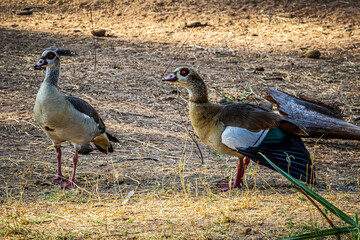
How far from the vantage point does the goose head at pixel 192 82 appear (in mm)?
4637

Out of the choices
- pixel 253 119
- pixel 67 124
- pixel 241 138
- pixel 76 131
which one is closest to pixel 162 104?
pixel 76 131

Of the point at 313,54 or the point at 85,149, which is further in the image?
the point at 313,54

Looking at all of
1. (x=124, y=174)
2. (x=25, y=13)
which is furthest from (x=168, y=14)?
(x=124, y=174)

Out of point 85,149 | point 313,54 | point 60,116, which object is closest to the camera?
point 60,116

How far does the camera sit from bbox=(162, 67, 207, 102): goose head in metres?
4.64

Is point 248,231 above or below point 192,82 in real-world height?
below

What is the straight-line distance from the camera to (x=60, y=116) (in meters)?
4.48

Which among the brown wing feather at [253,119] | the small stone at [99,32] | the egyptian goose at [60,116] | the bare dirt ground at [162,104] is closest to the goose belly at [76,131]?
the egyptian goose at [60,116]

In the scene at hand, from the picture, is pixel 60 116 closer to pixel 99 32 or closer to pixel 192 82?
pixel 192 82

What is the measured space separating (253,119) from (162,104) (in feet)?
11.6

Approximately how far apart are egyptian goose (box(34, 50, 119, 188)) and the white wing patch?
1659 mm

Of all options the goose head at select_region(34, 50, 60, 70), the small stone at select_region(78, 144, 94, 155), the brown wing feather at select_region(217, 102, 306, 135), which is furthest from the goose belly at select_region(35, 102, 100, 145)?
the brown wing feather at select_region(217, 102, 306, 135)

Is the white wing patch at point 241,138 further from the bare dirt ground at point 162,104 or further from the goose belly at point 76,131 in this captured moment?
the goose belly at point 76,131

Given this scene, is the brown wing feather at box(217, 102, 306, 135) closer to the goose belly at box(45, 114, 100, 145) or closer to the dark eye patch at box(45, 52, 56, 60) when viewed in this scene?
the goose belly at box(45, 114, 100, 145)
